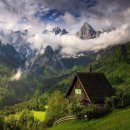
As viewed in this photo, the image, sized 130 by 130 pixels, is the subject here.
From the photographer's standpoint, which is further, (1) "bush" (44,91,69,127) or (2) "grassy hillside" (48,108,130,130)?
(1) "bush" (44,91,69,127)

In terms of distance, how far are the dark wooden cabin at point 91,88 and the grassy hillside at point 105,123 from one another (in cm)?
1302

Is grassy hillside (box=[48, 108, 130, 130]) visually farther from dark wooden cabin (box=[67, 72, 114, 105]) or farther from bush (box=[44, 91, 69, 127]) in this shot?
bush (box=[44, 91, 69, 127])

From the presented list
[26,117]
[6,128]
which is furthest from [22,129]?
[26,117]

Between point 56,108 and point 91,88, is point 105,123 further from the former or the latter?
point 56,108

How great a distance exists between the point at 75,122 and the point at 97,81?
64.5ft

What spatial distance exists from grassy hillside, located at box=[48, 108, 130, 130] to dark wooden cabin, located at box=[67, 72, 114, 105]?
1302cm

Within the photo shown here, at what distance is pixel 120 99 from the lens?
83.6 metres

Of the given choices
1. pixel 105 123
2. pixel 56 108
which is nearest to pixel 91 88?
pixel 56 108

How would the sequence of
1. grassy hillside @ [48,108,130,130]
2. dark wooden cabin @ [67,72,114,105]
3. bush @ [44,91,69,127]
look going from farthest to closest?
bush @ [44,91,69,127] → dark wooden cabin @ [67,72,114,105] → grassy hillside @ [48,108,130,130]

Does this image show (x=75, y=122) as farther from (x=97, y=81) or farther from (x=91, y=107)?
(x=97, y=81)

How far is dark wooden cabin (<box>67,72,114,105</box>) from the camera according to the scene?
3233 inches

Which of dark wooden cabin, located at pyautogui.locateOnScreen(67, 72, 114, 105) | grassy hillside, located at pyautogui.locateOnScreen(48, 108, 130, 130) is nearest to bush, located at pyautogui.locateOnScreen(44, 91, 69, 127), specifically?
dark wooden cabin, located at pyautogui.locateOnScreen(67, 72, 114, 105)

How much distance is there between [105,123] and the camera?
194ft

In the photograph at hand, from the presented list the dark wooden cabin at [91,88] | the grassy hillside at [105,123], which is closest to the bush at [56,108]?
the dark wooden cabin at [91,88]
